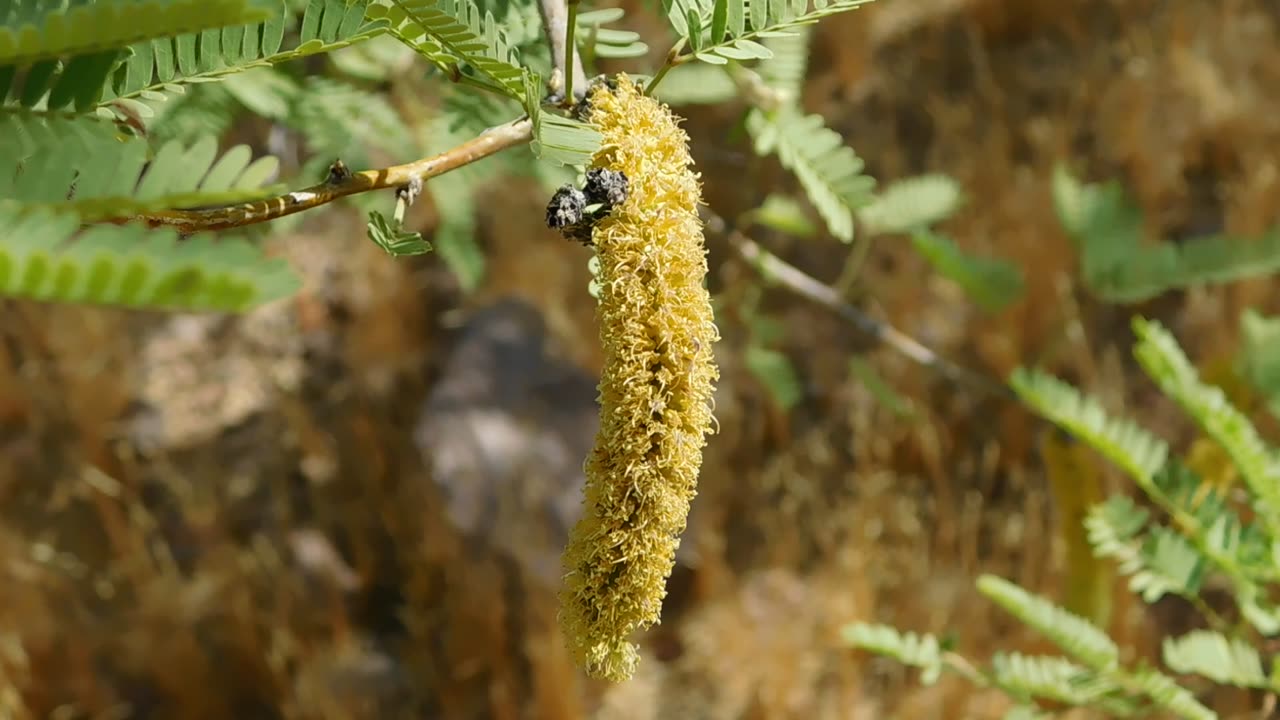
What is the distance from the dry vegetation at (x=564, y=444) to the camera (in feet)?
8.37

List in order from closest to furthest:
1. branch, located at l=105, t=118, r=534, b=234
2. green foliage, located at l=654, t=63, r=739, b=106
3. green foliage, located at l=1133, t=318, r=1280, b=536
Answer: branch, located at l=105, t=118, r=534, b=234
green foliage, located at l=1133, t=318, r=1280, b=536
green foliage, located at l=654, t=63, r=739, b=106

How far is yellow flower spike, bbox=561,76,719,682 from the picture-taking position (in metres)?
0.61

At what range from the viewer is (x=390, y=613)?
9.17 feet

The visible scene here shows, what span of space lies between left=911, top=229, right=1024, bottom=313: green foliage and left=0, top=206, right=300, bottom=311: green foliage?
123 cm

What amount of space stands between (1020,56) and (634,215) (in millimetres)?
3588

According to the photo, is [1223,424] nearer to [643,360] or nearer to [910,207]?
[910,207]

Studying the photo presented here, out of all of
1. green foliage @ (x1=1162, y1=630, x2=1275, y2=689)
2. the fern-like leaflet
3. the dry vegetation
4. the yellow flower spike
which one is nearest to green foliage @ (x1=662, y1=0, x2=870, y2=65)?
the yellow flower spike

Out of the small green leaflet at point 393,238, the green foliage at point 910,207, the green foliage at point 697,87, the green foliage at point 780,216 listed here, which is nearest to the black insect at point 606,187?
the small green leaflet at point 393,238

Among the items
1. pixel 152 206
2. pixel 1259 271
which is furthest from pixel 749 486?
pixel 152 206

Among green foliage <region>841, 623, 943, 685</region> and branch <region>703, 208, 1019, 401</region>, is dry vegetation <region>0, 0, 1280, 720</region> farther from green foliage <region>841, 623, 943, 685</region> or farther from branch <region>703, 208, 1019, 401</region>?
green foliage <region>841, 623, 943, 685</region>

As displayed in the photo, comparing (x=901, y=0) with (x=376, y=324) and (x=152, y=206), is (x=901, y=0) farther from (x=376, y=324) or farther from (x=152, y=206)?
(x=152, y=206)

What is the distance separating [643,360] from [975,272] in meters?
1.06

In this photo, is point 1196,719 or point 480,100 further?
point 1196,719

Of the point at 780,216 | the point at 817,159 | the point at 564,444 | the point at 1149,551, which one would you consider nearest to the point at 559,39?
the point at 817,159
